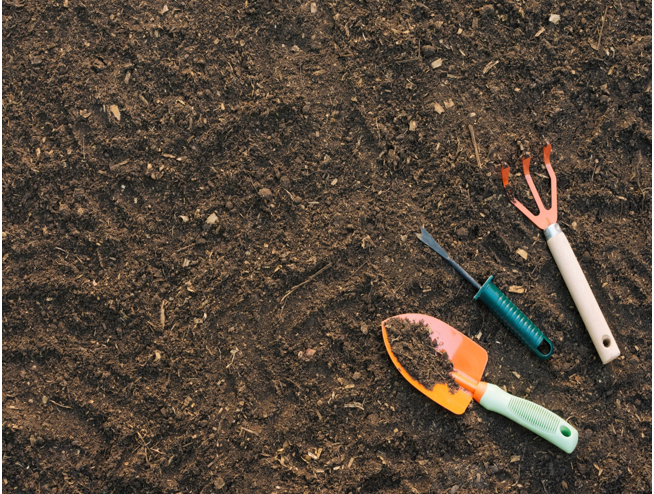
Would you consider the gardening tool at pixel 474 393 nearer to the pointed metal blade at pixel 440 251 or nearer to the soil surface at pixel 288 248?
the soil surface at pixel 288 248

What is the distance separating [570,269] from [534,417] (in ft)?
1.73

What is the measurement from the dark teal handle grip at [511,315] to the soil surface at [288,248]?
0.07 metres

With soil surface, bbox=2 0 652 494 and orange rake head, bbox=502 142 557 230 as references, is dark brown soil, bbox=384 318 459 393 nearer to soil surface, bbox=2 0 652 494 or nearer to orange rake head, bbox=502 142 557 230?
soil surface, bbox=2 0 652 494

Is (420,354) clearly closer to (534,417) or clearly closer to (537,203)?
(534,417)

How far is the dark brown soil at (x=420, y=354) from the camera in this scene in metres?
1.71

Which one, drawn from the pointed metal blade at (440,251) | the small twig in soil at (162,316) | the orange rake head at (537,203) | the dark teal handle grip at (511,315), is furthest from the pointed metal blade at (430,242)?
the small twig in soil at (162,316)

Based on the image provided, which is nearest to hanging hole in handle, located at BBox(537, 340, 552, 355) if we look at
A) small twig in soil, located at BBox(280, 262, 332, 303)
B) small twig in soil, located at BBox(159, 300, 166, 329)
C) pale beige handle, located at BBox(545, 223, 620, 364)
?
pale beige handle, located at BBox(545, 223, 620, 364)

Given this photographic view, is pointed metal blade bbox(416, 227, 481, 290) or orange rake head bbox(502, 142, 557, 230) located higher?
orange rake head bbox(502, 142, 557, 230)

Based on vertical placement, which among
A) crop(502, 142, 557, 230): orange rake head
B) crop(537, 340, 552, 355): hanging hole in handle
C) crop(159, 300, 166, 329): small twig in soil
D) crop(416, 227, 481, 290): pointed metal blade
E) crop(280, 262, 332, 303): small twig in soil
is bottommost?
crop(537, 340, 552, 355): hanging hole in handle

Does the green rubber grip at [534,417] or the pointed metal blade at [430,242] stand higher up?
the pointed metal blade at [430,242]

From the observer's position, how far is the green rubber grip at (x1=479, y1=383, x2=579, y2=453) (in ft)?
5.47

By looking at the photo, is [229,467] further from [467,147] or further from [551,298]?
[467,147]

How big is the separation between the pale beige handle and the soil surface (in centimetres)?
6

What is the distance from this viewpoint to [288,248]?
176cm
